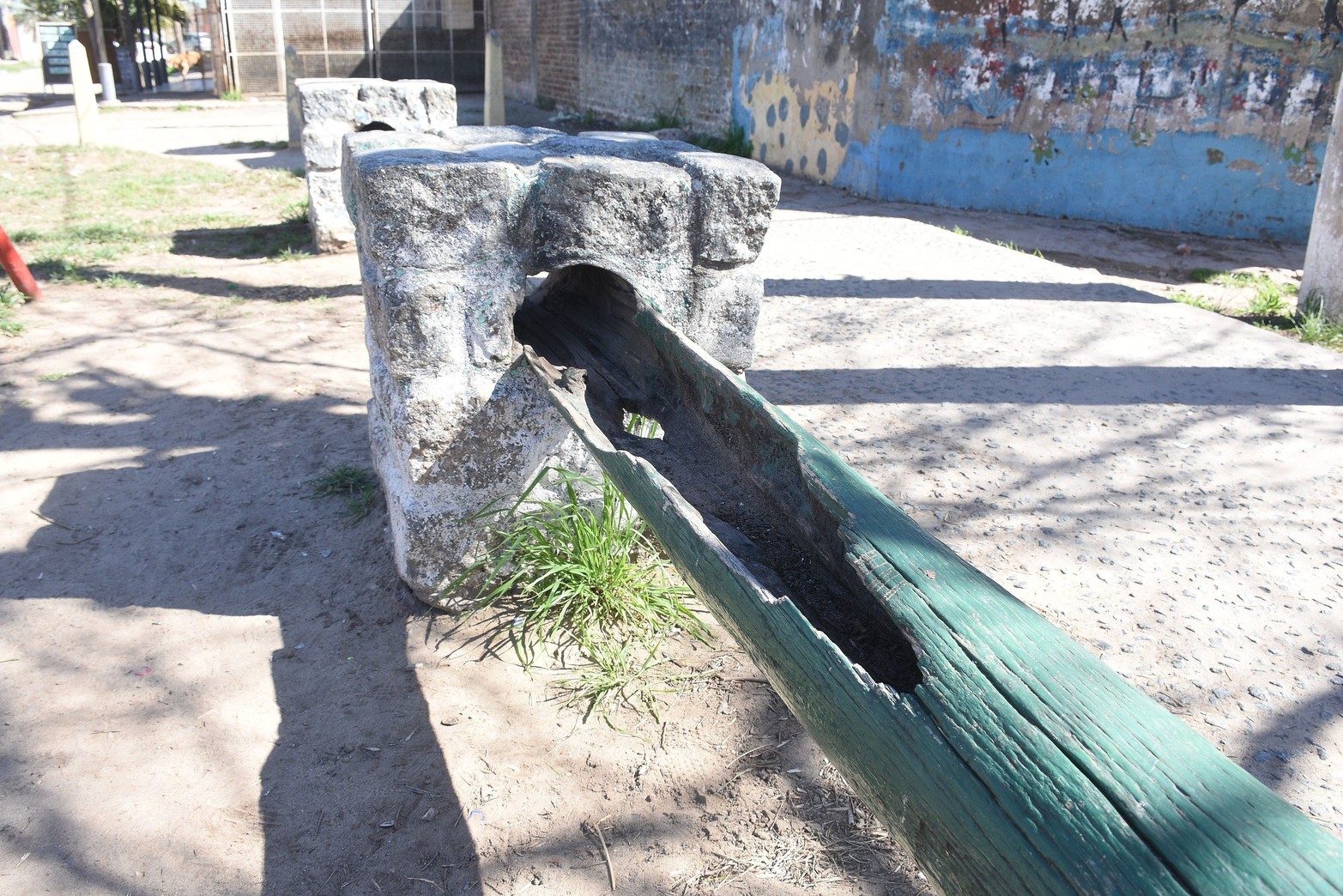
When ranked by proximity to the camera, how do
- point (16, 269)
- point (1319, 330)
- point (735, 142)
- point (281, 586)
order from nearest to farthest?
point (281, 586)
point (1319, 330)
point (16, 269)
point (735, 142)

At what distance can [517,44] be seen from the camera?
17.5m

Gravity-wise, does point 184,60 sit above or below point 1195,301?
above

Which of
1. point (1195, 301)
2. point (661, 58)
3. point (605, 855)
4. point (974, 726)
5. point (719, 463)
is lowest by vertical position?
point (605, 855)

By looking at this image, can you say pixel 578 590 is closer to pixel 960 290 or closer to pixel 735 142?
pixel 960 290

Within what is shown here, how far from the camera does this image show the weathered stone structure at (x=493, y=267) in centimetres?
232

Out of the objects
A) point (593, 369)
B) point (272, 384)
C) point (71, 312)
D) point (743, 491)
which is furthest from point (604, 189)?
point (71, 312)

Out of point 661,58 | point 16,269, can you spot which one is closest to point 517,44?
point 661,58

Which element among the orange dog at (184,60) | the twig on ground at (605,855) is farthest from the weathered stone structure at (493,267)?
the orange dog at (184,60)

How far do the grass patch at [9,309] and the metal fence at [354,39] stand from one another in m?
13.3

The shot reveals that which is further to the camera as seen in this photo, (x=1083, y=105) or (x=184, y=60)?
(x=184, y=60)

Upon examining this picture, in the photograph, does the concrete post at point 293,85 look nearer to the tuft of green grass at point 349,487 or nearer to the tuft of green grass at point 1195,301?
the tuft of green grass at point 349,487

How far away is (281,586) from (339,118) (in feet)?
16.4

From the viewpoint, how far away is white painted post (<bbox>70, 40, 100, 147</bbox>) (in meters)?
11.0

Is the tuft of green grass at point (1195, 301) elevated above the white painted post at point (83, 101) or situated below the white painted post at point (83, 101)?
below
